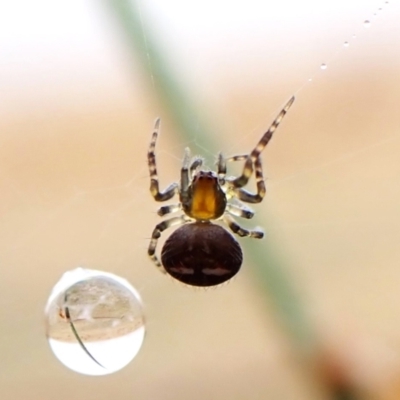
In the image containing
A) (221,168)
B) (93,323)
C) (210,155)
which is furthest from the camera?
(210,155)

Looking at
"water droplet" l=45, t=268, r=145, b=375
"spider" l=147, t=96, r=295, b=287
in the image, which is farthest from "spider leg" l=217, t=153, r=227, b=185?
"water droplet" l=45, t=268, r=145, b=375

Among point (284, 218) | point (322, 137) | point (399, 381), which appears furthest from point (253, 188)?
point (399, 381)

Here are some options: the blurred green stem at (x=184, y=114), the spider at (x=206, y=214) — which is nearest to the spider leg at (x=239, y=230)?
the spider at (x=206, y=214)

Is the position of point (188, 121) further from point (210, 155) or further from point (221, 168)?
point (221, 168)

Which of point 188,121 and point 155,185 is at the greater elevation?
point 188,121

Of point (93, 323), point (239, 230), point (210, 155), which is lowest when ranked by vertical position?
point (93, 323)

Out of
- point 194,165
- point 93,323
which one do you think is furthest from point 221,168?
point 93,323

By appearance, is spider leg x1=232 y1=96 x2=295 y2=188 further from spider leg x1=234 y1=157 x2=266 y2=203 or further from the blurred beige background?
the blurred beige background
